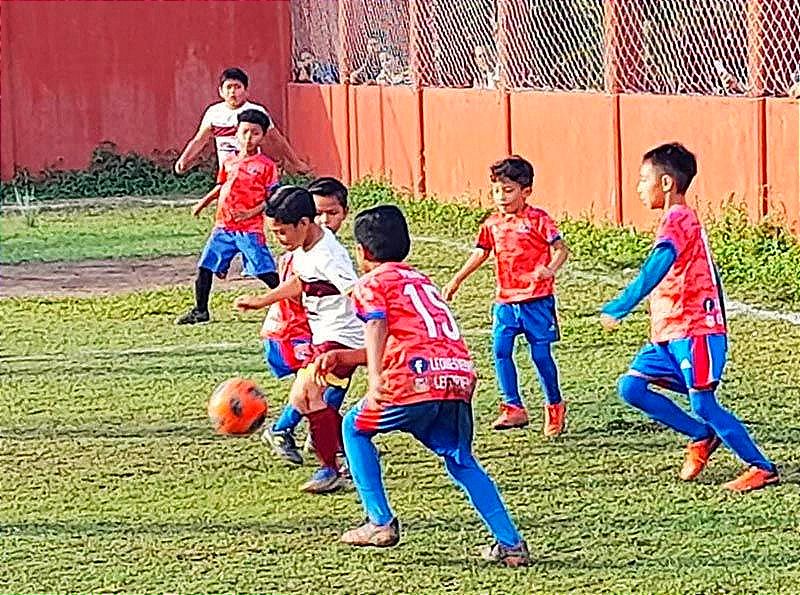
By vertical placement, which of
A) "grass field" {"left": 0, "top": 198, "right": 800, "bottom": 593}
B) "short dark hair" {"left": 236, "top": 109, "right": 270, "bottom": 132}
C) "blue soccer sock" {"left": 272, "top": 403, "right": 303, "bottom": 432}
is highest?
"short dark hair" {"left": 236, "top": 109, "right": 270, "bottom": 132}

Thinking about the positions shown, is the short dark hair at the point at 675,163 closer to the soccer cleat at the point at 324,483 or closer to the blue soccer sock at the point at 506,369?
the blue soccer sock at the point at 506,369

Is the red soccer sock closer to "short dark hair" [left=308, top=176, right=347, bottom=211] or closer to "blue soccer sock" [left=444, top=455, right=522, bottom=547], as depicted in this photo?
"short dark hair" [left=308, top=176, right=347, bottom=211]

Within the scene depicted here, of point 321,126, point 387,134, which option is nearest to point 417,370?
point 387,134

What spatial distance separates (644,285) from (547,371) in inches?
60.3

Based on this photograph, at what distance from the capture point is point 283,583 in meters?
6.41

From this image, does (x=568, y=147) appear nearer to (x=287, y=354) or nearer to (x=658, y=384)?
(x=287, y=354)

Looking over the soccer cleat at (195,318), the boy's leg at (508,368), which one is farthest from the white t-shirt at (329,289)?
the soccer cleat at (195,318)

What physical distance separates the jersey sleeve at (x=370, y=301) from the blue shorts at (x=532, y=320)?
2.44m

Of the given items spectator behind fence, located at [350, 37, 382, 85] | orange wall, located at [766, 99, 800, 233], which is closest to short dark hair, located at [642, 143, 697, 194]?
orange wall, located at [766, 99, 800, 233]

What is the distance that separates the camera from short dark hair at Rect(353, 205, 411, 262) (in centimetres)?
659

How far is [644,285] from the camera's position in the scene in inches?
289

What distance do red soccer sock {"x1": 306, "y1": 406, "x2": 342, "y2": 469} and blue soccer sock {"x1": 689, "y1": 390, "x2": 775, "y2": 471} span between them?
138 cm

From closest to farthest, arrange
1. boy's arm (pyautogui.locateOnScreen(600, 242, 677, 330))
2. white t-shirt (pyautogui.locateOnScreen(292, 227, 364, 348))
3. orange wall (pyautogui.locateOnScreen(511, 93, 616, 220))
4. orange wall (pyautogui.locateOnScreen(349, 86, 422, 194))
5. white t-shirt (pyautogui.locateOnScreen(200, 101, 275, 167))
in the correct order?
boy's arm (pyautogui.locateOnScreen(600, 242, 677, 330)), white t-shirt (pyautogui.locateOnScreen(292, 227, 364, 348)), white t-shirt (pyautogui.locateOnScreen(200, 101, 275, 167)), orange wall (pyautogui.locateOnScreen(511, 93, 616, 220)), orange wall (pyautogui.locateOnScreen(349, 86, 422, 194))

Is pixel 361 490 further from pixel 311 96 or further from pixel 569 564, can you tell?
pixel 311 96
